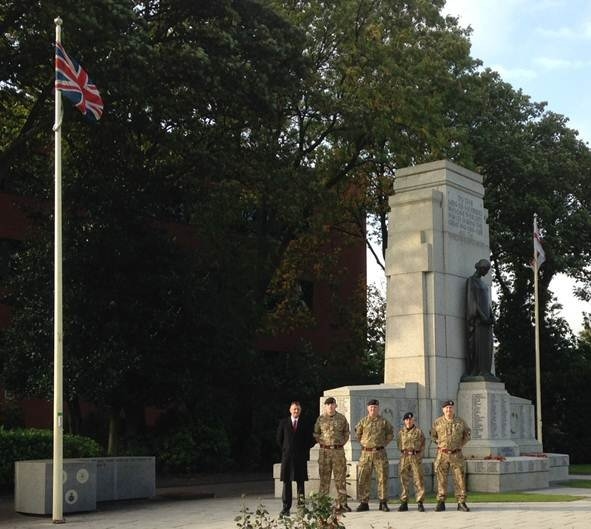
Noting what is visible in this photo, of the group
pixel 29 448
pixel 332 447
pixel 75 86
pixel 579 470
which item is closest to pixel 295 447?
pixel 332 447

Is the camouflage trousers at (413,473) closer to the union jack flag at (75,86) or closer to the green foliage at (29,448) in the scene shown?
the union jack flag at (75,86)

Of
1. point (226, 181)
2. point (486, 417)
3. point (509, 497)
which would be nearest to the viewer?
point (509, 497)

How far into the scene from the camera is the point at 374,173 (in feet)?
115

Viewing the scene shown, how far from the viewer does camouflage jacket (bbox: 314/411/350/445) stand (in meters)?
15.4

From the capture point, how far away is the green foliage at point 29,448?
66.6ft

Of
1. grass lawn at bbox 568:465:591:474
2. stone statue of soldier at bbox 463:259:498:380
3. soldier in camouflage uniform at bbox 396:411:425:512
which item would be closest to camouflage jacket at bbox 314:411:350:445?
soldier in camouflage uniform at bbox 396:411:425:512

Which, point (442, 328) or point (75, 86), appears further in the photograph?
point (442, 328)

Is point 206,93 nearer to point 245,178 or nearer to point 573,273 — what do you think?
point 245,178

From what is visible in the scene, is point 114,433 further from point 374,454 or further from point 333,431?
point 374,454

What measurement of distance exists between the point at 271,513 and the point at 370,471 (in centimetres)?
183

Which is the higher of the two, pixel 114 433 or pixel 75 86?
pixel 75 86

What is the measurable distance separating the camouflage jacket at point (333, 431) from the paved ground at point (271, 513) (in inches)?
48.7

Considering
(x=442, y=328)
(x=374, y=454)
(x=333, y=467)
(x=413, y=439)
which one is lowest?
(x=333, y=467)

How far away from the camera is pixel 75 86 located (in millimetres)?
16203
